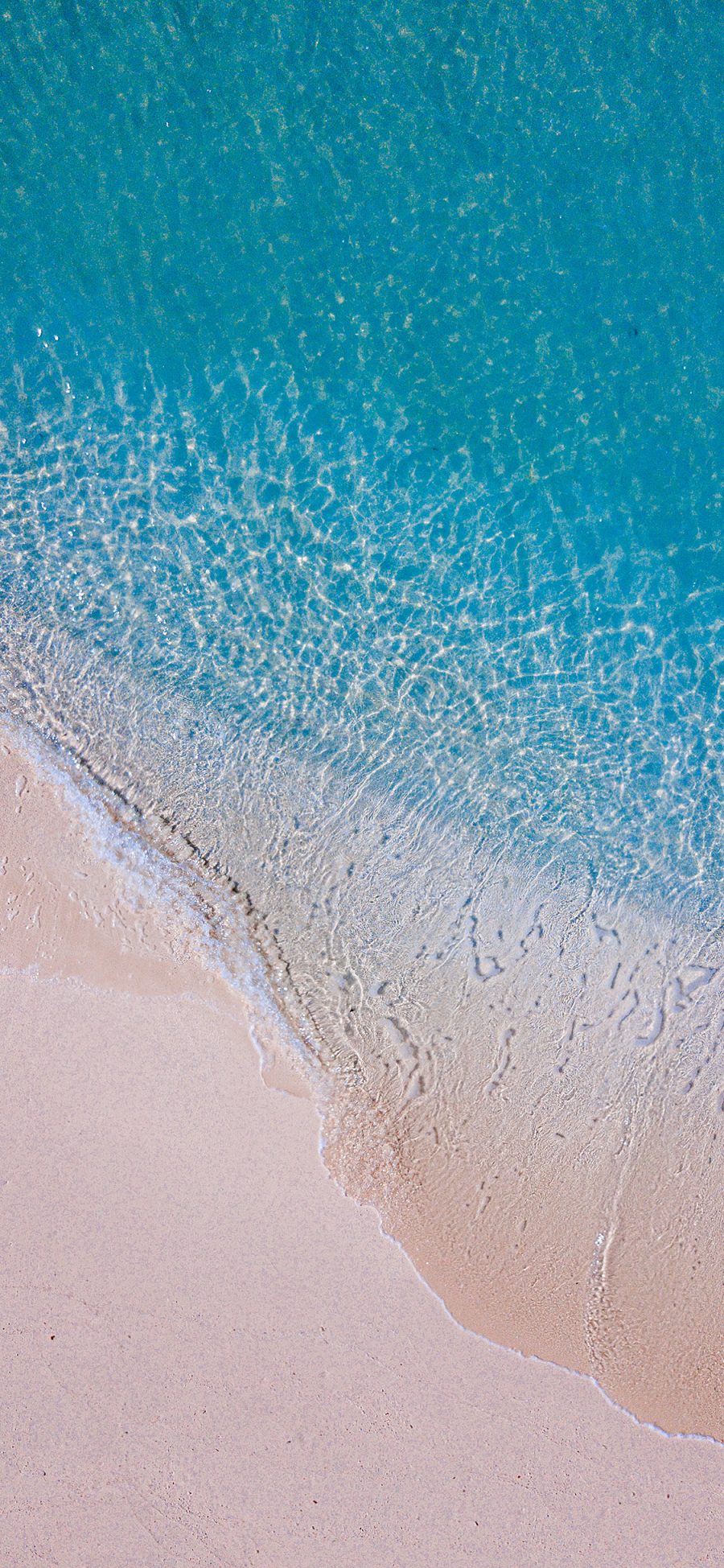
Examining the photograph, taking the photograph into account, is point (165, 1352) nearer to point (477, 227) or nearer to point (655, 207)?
point (477, 227)

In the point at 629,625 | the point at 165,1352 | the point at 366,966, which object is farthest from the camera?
the point at 629,625

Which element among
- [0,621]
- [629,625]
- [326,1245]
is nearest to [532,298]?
[629,625]

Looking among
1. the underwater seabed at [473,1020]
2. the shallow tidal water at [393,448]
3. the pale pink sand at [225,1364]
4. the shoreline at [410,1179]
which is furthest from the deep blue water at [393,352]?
the pale pink sand at [225,1364]

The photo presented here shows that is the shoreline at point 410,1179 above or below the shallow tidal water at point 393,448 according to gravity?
below

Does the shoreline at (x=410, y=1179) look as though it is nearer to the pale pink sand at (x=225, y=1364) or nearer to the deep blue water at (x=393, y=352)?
the pale pink sand at (x=225, y=1364)

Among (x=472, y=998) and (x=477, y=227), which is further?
(x=477, y=227)

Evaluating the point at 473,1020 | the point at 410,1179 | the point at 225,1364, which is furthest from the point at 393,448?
the point at 225,1364

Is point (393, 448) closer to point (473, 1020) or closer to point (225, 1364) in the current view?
point (473, 1020)
